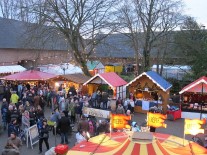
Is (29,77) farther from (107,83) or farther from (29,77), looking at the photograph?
(107,83)

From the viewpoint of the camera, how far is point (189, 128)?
30.7 ft

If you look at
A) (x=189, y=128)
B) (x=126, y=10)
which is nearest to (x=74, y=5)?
(x=126, y=10)

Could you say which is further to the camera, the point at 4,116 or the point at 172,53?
Result: the point at 172,53

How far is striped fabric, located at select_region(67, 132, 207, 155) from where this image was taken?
6.44 m

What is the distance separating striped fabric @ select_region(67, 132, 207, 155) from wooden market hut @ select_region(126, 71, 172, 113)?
35.1 feet

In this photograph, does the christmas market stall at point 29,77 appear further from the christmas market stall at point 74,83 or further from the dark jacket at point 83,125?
the dark jacket at point 83,125

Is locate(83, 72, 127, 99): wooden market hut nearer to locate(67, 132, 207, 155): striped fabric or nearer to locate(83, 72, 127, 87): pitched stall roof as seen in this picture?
locate(83, 72, 127, 87): pitched stall roof

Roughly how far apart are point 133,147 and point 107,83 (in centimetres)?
1344

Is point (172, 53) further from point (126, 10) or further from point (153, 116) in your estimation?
point (153, 116)

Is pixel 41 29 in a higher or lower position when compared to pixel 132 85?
higher

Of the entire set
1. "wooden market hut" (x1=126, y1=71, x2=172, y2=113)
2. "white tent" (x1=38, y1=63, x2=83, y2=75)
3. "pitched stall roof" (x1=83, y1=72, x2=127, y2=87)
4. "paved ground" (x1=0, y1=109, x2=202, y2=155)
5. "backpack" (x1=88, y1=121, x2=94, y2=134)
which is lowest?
"paved ground" (x1=0, y1=109, x2=202, y2=155)

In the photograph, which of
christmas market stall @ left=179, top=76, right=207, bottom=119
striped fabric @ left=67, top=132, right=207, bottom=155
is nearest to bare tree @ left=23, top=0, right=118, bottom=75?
christmas market stall @ left=179, top=76, right=207, bottom=119

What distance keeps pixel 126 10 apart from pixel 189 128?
1959 centimetres

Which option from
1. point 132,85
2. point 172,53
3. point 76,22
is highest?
point 76,22
